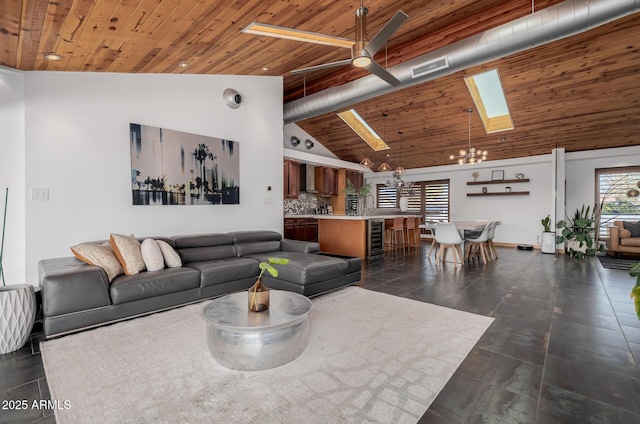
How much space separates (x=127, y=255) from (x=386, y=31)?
331 cm

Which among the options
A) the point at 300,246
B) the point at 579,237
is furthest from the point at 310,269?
the point at 579,237

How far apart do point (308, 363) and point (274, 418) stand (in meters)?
0.55

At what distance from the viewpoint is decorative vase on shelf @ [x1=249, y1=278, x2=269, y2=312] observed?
221cm

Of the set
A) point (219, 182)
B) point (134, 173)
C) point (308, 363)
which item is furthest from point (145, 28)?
point (308, 363)

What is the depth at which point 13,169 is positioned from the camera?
3.20 metres

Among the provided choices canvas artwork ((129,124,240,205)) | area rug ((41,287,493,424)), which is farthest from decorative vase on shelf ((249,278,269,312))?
canvas artwork ((129,124,240,205))

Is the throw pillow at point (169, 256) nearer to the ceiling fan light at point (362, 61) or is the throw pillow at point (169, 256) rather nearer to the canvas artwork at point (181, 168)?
the canvas artwork at point (181, 168)

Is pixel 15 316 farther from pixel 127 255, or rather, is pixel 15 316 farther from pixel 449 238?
pixel 449 238

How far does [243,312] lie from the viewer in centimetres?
220

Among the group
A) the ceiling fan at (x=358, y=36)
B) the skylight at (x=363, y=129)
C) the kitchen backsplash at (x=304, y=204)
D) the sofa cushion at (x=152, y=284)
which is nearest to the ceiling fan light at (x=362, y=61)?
the ceiling fan at (x=358, y=36)

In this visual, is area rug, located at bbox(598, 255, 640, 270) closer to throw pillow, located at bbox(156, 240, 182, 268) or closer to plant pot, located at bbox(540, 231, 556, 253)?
plant pot, located at bbox(540, 231, 556, 253)

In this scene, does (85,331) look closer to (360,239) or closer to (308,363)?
(308,363)

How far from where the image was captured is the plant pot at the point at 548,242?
730 centimetres

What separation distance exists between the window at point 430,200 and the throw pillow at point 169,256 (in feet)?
27.9
